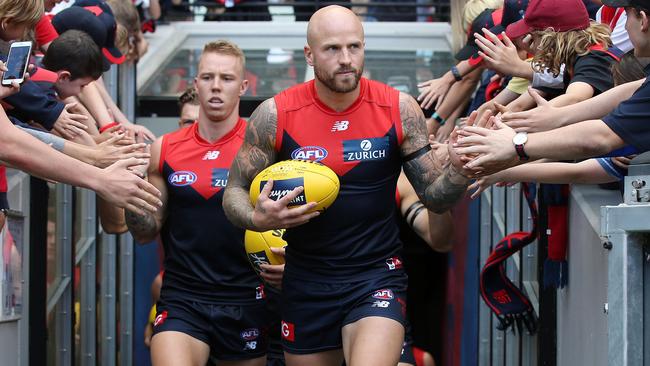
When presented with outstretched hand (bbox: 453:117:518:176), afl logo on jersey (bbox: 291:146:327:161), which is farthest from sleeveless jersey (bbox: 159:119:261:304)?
outstretched hand (bbox: 453:117:518:176)

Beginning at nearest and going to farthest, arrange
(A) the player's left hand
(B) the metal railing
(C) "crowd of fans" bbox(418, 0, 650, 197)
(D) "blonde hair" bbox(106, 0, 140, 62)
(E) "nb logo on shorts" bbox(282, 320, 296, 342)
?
(C) "crowd of fans" bbox(418, 0, 650, 197) → (E) "nb logo on shorts" bbox(282, 320, 296, 342) → (A) the player's left hand → (D) "blonde hair" bbox(106, 0, 140, 62) → (B) the metal railing

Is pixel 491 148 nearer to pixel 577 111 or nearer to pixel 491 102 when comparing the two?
pixel 577 111

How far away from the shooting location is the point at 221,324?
745 cm

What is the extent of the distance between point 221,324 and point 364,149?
5.67 ft

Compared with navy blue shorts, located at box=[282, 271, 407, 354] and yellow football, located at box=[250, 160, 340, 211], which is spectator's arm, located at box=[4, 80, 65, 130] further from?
navy blue shorts, located at box=[282, 271, 407, 354]

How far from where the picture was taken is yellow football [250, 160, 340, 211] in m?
5.97

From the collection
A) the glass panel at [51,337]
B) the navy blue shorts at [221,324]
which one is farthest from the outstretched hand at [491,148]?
the glass panel at [51,337]

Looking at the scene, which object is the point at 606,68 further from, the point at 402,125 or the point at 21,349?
the point at 21,349

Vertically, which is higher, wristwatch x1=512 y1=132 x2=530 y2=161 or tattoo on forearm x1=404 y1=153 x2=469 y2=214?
wristwatch x1=512 y1=132 x2=530 y2=161

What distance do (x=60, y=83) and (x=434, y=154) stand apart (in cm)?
233

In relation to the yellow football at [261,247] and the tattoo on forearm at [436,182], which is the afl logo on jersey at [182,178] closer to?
the yellow football at [261,247]

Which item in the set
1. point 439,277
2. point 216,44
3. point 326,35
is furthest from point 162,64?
point 326,35

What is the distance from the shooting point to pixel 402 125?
20.9ft

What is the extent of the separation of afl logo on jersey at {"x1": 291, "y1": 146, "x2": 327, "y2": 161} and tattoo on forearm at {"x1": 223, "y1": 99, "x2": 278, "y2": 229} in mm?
150
